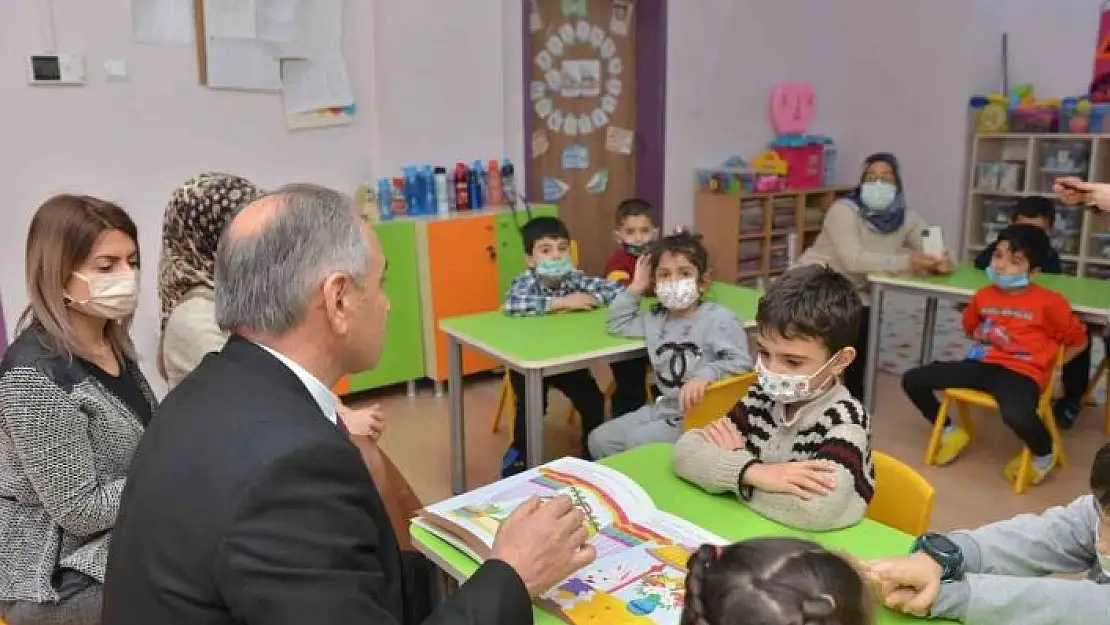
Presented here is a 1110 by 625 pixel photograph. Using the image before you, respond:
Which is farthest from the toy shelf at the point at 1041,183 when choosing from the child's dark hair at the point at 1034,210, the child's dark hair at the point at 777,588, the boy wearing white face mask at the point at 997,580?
the child's dark hair at the point at 777,588

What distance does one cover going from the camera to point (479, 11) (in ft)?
16.5

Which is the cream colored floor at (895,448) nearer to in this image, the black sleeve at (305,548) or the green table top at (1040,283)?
the green table top at (1040,283)

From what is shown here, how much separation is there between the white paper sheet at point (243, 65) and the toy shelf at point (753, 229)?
3143 mm

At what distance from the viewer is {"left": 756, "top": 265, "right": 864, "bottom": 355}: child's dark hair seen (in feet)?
6.26

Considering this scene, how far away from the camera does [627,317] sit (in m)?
3.19

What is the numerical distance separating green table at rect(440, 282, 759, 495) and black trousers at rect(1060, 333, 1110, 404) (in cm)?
173

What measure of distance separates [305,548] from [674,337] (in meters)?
2.20

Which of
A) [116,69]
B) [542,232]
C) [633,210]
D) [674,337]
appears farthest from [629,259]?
[116,69]

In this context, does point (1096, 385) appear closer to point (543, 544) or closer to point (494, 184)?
point (494, 184)

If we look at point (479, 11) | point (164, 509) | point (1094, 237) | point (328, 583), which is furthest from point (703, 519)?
point (1094, 237)

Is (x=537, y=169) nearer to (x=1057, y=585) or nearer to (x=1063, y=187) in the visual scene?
(x=1063, y=187)

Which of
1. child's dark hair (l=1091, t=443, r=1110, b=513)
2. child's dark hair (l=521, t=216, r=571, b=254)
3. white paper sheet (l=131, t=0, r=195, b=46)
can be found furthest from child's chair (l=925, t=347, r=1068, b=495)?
white paper sheet (l=131, t=0, r=195, b=46)

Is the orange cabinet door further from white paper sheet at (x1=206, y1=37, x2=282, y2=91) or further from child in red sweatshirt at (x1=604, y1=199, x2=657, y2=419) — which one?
white paper sheet at (x1=206, y1=37, x2=282, y2=91)

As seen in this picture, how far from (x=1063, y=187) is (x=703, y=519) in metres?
2.23
